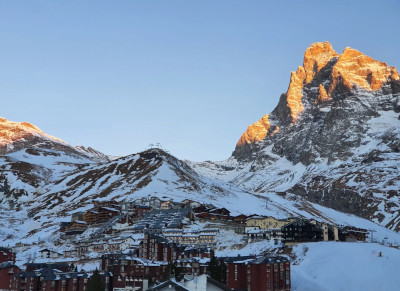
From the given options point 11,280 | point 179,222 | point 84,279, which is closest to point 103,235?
point 179,222

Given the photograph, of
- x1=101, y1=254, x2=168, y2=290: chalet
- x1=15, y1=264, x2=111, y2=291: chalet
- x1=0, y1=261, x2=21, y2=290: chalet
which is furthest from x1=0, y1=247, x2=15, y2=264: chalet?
x1=101, y1=254, x2=168, y2=290: chalet

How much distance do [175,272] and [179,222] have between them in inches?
3109

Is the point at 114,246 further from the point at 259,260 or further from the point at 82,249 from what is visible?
the point at 259,260

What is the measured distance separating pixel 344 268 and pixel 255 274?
80.7 ft

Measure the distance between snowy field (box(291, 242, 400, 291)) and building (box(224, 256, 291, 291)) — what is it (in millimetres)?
9129

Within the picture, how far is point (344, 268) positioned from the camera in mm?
114938

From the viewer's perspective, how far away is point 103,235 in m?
184

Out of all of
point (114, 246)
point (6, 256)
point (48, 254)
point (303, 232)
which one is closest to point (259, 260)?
point (303, 232)

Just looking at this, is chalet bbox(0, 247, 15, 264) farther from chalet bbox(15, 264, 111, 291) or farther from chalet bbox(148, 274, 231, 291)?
chalet bbox(148, 274, 231, 291)

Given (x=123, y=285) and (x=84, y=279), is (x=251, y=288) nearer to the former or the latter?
(x=123, y=285)

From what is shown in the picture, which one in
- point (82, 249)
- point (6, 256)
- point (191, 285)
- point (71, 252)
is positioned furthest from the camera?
point (71, 252)

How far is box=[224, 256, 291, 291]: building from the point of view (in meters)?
98.9

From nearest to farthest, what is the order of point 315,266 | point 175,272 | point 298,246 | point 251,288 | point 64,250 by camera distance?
point 251,288
point 175,272
point 315,266
point 298,246
point 64,250

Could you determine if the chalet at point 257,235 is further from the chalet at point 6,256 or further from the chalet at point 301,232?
the chalet at point 6,256
